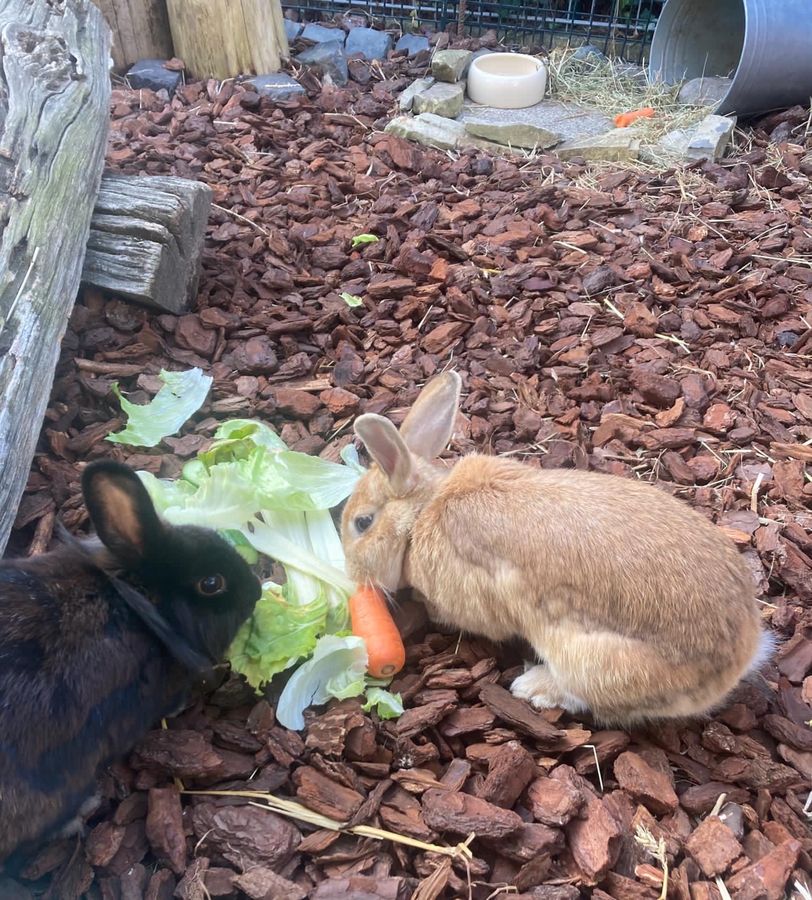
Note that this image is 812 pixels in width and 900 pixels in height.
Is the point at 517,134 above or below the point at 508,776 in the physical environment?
above

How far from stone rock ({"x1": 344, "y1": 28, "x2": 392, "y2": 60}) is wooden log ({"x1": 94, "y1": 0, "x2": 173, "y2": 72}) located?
1.65 metres

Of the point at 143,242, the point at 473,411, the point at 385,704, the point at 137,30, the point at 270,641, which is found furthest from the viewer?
the point at 137,30

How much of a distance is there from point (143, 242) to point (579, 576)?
9.41 ft

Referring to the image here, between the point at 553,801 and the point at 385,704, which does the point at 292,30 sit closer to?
the point at 385,704

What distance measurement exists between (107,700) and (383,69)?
670 cm

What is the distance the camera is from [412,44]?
8.38m

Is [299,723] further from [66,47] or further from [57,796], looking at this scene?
[66,47]

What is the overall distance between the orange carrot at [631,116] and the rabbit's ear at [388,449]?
520 centimetres

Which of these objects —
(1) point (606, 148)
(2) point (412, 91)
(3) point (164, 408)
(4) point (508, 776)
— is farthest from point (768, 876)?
(2) point (412, 91)

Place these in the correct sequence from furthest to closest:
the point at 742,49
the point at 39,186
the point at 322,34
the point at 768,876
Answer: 1. the point at 322,34
2. the point at 742,49
3. the point at 39,186
4. the point at 768,876

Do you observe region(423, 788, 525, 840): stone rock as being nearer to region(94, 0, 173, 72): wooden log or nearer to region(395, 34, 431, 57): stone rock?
region(94, 0, 173, 72): wooden log

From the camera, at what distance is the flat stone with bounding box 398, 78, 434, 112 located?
732 cm

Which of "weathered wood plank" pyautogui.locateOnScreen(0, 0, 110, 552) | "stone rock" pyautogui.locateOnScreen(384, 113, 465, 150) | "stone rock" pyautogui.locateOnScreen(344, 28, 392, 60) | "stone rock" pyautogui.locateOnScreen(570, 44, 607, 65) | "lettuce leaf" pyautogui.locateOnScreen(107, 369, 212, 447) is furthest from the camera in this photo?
"stone rock" pyautogui.locateOnScreen(570, 44, 607, 65)

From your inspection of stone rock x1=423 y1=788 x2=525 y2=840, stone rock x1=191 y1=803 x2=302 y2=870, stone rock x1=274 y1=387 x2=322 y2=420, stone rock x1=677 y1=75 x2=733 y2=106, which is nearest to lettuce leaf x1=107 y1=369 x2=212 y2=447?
stone rock x1=274 y1=387 x2=322 y2=420
